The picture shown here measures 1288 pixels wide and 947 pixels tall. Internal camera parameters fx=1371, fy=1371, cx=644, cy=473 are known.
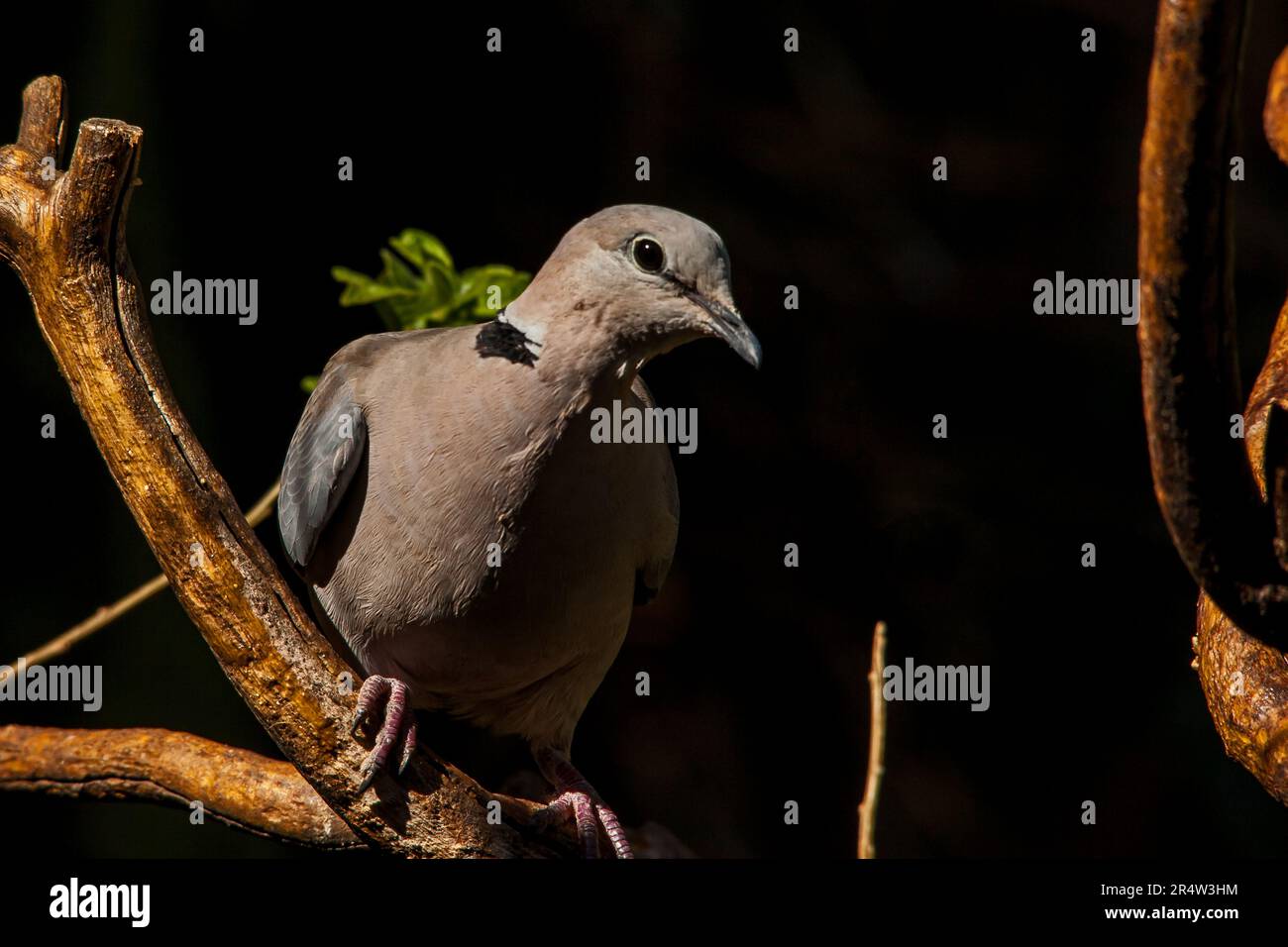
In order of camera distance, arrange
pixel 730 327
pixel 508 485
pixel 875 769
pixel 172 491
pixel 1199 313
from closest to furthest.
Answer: pixel 1199 313 < pixel 172 491 < pixel 730 327 < pixel 508 485 < pixel 875 769

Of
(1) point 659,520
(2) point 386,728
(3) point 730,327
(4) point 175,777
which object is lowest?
(4) point 175,777

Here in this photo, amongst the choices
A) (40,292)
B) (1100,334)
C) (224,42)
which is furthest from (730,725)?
(40,292)

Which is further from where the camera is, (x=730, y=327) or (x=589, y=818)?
(x=589, y=818)

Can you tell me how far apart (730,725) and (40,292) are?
3.31 metres

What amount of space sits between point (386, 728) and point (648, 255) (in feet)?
2.94

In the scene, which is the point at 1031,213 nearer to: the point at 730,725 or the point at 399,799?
the point at 730,725

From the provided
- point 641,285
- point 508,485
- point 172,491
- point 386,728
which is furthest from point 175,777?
point 641,285

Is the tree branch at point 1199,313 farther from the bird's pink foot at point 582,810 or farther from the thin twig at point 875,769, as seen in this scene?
the bird's pink foot at point 582,810

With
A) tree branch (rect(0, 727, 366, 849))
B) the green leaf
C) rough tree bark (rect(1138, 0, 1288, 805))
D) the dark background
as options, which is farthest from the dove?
the dark background

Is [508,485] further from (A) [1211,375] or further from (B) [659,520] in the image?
(A) [1211,375]

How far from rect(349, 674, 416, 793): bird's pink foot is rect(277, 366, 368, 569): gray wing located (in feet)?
1.40

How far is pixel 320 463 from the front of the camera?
2.61m

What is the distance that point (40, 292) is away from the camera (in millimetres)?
2168

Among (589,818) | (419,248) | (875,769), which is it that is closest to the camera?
(875,769)
